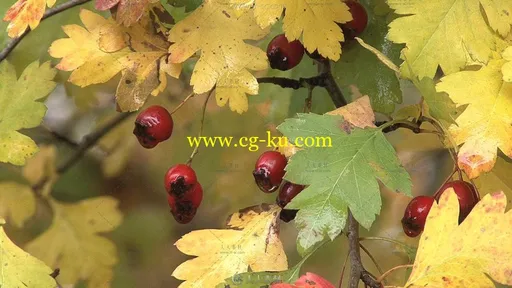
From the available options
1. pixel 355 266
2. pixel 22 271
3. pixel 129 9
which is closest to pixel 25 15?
pixel 129 9

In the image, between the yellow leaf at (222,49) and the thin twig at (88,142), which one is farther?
the thin twig at (88,142)

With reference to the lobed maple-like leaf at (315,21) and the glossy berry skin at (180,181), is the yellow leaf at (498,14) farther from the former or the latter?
the glossy berry skin at (180,181)

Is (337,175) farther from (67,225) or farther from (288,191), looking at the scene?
(67,225)

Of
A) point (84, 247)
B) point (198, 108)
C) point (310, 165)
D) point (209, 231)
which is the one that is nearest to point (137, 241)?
point (84, 247)

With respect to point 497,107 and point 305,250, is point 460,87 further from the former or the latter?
point 305,250

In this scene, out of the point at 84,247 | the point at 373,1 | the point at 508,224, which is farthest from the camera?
the point at 84,247

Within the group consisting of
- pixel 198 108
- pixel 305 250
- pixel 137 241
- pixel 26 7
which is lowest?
pixel 137 241

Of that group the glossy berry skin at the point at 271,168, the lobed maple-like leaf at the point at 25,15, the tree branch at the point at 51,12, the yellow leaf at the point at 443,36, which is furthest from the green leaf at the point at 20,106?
the yellow leaf at the point at 443,36
